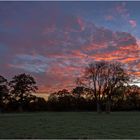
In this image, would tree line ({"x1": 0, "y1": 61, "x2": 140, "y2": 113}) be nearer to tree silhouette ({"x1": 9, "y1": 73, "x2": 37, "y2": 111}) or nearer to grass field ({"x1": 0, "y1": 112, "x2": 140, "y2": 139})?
tree silhouette ({"x1": 9, "y1": 73, "x2": 37, "y2": 111})

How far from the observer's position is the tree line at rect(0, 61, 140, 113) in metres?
79.3

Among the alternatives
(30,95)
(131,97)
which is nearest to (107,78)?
(131,97)

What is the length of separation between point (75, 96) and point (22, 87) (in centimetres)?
1697

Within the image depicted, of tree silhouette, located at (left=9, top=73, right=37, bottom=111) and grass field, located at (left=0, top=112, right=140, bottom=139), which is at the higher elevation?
tree silhouette, located at (left=9, top=73, right=37, bottom=111)

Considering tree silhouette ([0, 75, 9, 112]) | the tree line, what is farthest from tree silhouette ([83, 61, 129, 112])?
tree silhouette ([0, 75, 9, 112])

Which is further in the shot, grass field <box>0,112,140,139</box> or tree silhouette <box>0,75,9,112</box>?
tree silhouette <box>0,75,9,112</box>

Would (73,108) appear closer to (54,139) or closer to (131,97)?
A: (131,97)

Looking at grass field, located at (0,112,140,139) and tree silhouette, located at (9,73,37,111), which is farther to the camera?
tree silhouette, located at (9,73,37,111)

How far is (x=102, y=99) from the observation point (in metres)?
79.8

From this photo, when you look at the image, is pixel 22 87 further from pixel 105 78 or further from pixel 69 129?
pixel 69 129

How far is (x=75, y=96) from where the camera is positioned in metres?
102

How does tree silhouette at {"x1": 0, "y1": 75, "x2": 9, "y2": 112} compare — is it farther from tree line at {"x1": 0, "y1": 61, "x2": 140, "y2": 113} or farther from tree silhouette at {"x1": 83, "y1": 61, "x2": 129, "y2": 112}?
tree silhouette at {"x1": 83, "y1": 61, "x2": 129, "y2": 112}

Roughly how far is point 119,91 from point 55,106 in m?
30.3

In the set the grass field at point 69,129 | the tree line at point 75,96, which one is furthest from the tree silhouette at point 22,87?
the grass field at point 69,129
